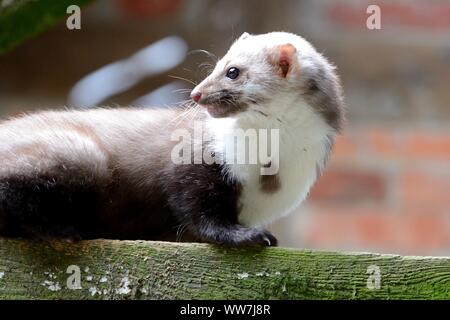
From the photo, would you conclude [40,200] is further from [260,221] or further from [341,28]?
[341,28]

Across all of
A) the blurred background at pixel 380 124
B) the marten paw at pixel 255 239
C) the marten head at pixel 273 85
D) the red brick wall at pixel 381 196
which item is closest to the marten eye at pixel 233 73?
the marten head at pixel 273 85

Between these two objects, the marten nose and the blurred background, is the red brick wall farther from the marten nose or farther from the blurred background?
the marten nose

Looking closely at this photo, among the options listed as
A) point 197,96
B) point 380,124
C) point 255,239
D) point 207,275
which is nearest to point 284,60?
point 197,96

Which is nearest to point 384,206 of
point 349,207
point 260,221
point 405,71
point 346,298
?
point 349,207

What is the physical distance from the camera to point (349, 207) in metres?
→ 2.97

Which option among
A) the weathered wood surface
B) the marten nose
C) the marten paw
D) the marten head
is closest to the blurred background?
the marten head

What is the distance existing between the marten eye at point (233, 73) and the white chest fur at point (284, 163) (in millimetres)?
83

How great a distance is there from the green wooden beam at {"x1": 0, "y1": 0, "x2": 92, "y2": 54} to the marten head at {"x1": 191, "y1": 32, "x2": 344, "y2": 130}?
487 millimetres

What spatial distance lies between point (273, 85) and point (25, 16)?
24.1 inches

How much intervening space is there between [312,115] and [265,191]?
0.17m

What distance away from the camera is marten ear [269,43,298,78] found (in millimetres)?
1944

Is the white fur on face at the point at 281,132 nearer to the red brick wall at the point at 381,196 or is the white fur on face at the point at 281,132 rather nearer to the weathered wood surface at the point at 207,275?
the weathered wood surface at the point at 207,275

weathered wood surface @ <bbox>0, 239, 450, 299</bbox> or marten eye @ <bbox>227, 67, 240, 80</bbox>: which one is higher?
marten eye @ <bbox>227, 67, 240, 80</bbox>

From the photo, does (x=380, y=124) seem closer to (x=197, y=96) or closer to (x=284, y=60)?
(x=284, y=60)
